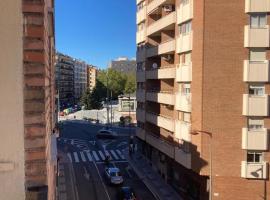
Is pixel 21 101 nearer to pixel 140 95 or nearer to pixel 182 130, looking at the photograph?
pixel 182 130

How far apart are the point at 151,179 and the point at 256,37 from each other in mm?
18801

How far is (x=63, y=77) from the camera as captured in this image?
185 metres

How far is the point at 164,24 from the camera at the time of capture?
4259cm

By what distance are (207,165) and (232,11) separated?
1103 cm

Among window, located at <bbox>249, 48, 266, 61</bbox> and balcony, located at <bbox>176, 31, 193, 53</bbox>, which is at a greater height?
balcony, located at <bbox>176, 31, 193, 53</bbox>

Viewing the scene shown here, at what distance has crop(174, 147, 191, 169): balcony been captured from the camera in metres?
35.2

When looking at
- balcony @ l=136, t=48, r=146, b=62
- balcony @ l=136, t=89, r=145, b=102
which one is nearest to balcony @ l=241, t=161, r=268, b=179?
balcony @ l=136, t=89, r=145, b=102

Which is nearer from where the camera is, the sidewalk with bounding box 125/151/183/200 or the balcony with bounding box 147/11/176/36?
the sidewalk with bounding box 125/151/183/200

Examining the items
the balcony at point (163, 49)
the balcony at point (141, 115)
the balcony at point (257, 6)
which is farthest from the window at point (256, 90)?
the balcony at point (141, 115)

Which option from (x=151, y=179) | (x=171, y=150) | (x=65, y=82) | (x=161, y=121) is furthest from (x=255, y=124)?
(x=65, y=82)

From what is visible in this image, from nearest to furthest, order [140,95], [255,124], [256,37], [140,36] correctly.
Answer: [256,37], [255,124], [140,36], [140,95]

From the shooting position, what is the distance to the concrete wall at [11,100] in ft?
17.3

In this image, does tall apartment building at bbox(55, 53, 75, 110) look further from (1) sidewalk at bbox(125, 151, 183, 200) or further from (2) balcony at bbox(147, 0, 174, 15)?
(2) balcony at bbox(147, 0, 174, 15)

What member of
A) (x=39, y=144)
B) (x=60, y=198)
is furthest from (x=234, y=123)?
(x=39, y=144)
